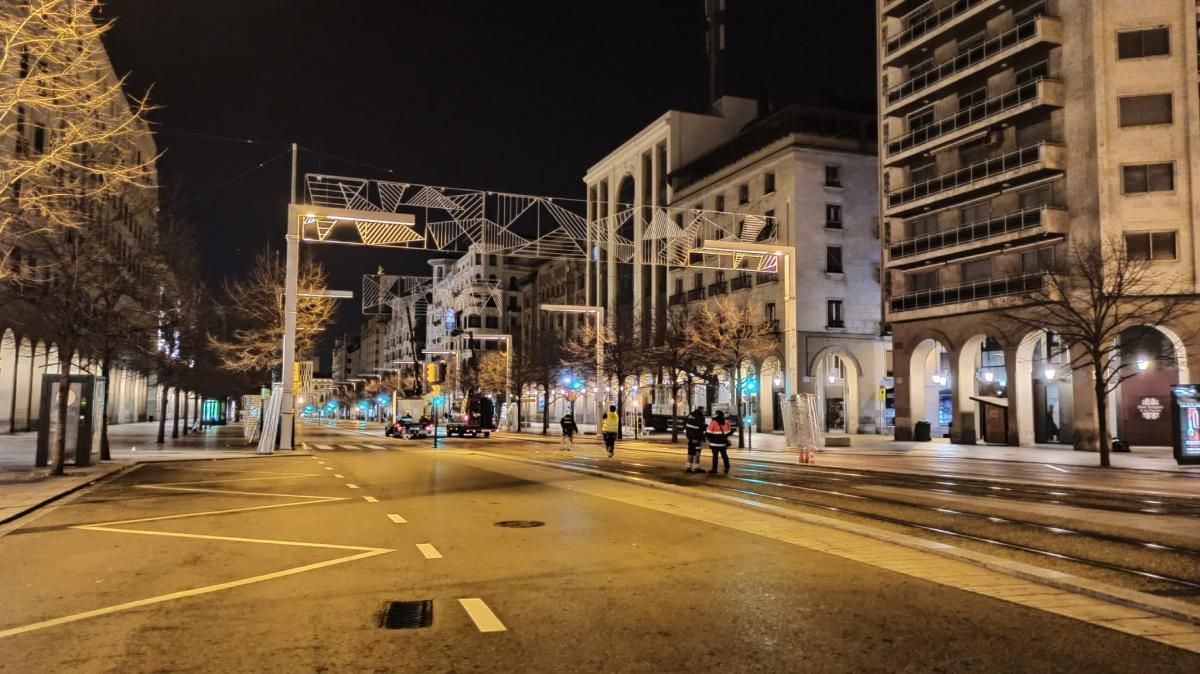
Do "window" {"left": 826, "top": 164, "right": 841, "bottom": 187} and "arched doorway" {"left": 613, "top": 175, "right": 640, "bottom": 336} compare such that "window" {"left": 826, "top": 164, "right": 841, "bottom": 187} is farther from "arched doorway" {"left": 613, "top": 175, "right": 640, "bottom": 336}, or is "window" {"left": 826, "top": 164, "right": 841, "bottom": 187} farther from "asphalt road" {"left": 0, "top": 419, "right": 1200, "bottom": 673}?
"asphalt road" {"left": 0, "top": 419, "right": 1200, "bottom": 673}

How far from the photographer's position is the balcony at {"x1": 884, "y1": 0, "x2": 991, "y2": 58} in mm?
42656

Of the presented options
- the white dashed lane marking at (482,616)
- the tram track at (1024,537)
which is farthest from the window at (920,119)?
the white dashed lane marking at (482,616)

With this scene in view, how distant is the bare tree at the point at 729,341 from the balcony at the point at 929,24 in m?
17.0

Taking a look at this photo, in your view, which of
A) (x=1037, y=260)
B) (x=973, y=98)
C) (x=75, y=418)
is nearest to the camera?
(x=75, y=418)

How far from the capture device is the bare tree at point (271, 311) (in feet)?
133

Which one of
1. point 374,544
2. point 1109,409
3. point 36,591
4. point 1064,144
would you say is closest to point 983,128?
point 1064,144

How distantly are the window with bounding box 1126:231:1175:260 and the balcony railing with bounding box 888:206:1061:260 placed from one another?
371 cm

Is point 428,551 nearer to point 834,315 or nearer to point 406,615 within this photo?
point 406,615

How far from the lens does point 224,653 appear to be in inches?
234

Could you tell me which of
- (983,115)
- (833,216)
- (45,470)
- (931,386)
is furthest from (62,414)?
(931,386)

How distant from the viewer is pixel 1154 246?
3528 centimetres

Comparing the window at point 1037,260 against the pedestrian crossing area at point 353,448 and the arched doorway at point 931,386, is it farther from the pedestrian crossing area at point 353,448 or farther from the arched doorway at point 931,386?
the pedestrian crossing area at point 353,448

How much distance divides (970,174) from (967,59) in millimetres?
5833

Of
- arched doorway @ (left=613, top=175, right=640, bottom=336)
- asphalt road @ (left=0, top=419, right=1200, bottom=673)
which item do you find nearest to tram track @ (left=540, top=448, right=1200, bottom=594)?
asphalt road @ (left=0, top=419, right=1200, bottom=673)
